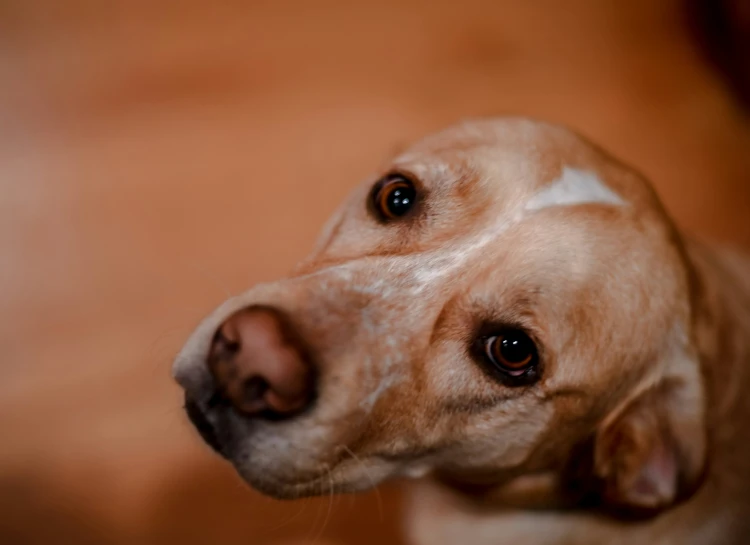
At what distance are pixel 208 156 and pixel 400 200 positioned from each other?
165cm

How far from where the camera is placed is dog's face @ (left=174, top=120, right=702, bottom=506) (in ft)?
4.50

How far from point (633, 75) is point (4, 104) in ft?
10.1

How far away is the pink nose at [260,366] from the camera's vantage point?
1.27m

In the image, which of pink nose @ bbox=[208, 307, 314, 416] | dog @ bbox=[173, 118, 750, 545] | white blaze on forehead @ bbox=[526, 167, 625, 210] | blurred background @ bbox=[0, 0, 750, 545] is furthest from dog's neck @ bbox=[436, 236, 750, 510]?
blurred background @ bbox=[0, 0, 750, 545]

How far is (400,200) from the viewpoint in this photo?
1.66 metres

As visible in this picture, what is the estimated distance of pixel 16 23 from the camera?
3.18 meters

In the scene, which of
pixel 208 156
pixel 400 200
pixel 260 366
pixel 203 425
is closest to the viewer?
pixel 260 366

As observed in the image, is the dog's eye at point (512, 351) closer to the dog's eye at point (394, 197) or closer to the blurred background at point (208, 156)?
the dog's eye at point (394, 197)

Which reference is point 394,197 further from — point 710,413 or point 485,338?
point 710,413

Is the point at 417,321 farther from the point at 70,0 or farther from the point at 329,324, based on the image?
the point at 70,0

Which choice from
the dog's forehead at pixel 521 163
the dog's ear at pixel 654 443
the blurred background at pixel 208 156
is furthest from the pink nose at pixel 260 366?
the blurred background at pixel 208 156

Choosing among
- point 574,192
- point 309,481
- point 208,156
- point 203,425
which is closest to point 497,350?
point 574,192

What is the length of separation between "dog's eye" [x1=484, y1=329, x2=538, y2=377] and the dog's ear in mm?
306

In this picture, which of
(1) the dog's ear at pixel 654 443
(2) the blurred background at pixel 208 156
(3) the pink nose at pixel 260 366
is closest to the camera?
(3) the pink nose at pixel 260 366
